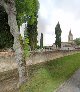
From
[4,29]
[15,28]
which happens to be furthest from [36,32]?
[15,28]

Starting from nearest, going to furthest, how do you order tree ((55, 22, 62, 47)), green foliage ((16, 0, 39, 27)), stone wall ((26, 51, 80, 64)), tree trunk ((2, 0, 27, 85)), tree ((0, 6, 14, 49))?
tree trunk ((2, 0, 27, 85)) → stone wall ((26, 51, 80, 64)) → tree ((0, 6, 14, 49)) → green foliage ((16, 0, 39, 27)) → tree ((55, 22, 62, 47))

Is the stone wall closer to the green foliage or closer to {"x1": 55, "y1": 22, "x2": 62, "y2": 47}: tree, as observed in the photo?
the green foliage

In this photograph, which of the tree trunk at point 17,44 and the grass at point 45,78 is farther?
the tree trunk at point 17,44

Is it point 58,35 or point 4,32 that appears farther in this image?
point 58,35

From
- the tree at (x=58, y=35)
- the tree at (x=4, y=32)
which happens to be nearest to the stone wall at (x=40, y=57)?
the tree at (x=4, y=32)

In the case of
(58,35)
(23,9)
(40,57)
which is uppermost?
(23,9)

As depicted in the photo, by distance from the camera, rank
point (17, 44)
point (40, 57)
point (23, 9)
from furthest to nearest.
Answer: point (23, 9)
point (40, 57)
point (17, 44)

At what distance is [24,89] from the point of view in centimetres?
2189

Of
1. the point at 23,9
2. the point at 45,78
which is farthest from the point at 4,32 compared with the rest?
the point at 45,78

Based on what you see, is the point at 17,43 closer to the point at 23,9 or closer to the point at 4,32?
the point at 4,32

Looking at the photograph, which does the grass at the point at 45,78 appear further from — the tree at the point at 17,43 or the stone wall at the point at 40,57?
the stone wall at the point at 40,57

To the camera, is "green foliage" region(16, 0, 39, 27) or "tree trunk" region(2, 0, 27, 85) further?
"green foliage" region(16, 0, 39, 27)

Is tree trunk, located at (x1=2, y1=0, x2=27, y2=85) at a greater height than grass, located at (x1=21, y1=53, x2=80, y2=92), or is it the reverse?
tree trunk, located at (x1=2, y1=0, x2=27, y2=85)

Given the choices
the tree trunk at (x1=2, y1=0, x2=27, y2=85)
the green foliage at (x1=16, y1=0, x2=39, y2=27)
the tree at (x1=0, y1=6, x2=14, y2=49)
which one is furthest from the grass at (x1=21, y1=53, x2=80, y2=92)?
the green foliage at (x1=16, y1=0, x2=39, y2=27)
